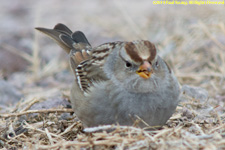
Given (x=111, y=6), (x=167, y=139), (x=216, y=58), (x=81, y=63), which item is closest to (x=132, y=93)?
(x=167, y=139)

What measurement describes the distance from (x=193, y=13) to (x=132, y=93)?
19.3ft

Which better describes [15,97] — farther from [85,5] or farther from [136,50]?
[85,5]

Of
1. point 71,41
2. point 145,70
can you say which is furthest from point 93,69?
point 71,41

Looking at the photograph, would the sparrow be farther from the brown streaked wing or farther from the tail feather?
the tail feather

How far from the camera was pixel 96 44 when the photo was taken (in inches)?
338

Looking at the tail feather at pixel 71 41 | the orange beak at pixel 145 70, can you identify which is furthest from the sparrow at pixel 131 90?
the tail feather at pixel 71 41

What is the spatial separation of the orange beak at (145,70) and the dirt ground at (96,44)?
514 millimetres

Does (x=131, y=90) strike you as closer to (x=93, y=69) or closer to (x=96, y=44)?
(x=93, y=69)

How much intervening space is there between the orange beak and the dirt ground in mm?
514

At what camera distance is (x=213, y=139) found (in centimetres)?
345

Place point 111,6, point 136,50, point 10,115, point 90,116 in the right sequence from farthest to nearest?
point 111,6, point 10,115, point 90,116, point 136,50

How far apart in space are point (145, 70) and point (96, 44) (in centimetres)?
483

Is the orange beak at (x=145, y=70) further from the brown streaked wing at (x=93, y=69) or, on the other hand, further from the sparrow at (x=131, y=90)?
the brown streaked wing at (x=93, y=69)

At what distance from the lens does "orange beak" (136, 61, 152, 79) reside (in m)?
3.79
